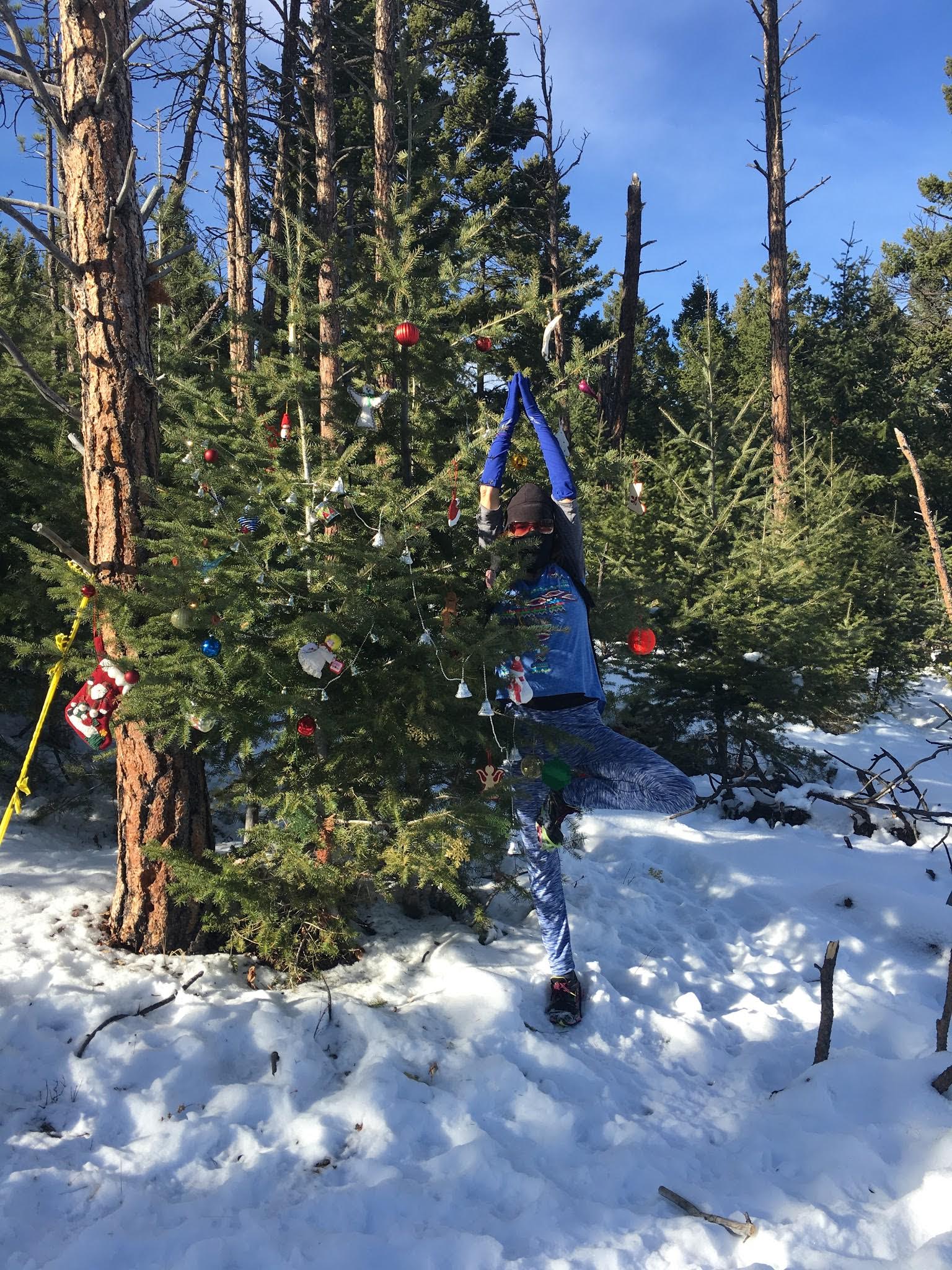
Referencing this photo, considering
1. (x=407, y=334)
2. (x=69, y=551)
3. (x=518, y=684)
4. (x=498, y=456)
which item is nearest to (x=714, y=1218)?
(x=518, y=684)

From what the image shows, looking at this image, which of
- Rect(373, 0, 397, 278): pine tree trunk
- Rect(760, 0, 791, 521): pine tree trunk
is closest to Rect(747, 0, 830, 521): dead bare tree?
Rect(760, 0, 791, 521): pine tree trunk

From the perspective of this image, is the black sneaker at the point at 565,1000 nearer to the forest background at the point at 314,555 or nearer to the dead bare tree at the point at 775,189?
the forest background at the point at 314,555

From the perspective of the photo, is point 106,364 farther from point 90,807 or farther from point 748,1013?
point 748,1013

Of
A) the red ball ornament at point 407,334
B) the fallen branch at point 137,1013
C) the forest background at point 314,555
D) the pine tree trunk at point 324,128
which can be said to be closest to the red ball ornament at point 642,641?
the forest background at point 314,555

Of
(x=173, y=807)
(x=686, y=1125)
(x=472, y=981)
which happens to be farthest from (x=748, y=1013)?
(x=173, y=807)

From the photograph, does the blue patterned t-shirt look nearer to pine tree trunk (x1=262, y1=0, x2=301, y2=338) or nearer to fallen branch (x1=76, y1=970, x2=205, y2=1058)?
fallen branch (x1=76, y1=970, x2=205, y2=1058)

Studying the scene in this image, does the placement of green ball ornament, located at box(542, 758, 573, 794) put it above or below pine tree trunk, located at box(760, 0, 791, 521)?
below

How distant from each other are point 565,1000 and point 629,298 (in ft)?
46.8

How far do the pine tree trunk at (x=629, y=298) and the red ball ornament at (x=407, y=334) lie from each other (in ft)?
35.8

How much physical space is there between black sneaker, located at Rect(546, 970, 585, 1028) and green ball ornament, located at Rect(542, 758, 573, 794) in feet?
3.31

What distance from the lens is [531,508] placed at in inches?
153

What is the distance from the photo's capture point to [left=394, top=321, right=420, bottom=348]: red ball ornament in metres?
4.17

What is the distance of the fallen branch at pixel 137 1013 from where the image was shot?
307 cm

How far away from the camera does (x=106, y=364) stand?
375 centimetres
